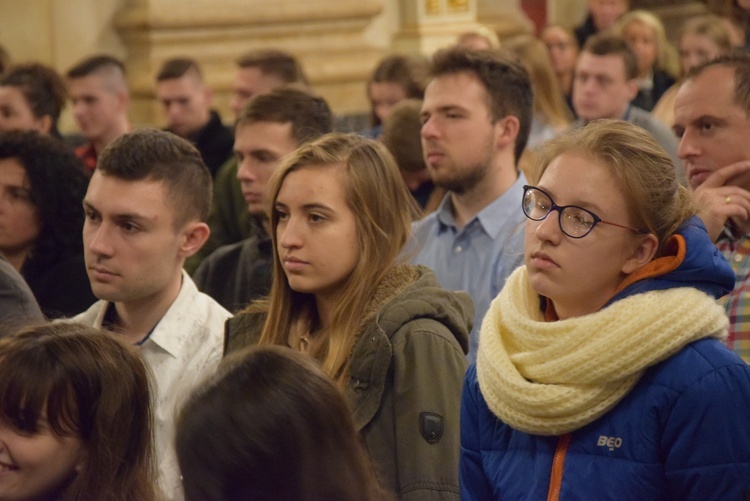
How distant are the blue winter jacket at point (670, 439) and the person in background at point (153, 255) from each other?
1378 mm

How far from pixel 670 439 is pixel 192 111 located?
5.70 metres

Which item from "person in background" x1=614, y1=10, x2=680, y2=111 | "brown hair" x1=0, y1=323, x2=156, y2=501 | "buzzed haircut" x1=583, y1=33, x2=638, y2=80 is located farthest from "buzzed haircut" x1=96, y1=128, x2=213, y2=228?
"person in background" x1=614, y1=10, x2=680, y2=111

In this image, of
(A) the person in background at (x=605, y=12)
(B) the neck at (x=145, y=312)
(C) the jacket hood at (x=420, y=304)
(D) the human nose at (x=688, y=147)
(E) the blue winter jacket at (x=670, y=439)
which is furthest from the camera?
(A) the person in background at (x=605, y=12)

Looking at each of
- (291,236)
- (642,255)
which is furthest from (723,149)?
(291,236)

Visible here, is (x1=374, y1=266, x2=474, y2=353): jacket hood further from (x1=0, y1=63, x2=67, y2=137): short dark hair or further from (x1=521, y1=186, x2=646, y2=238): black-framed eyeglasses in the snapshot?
(x1=0, y1=63, x2=67, y2=137): short dark hair

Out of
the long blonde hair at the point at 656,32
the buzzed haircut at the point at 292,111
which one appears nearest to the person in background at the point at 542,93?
the long blonde hair at the point at 656,32

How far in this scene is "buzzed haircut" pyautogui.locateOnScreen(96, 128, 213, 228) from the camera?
3947mm

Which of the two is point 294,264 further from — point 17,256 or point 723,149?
point 17,256

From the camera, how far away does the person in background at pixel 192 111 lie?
741cm

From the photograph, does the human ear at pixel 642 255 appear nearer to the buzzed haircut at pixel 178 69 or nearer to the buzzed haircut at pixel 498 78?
the buzzed haircut at pixel 498 78

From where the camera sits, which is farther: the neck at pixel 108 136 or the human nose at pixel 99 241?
the neck at pixel 108 136

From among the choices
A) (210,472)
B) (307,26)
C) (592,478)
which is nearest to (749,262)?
(592,478)

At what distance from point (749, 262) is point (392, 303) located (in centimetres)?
100

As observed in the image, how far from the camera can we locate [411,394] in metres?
3.12
